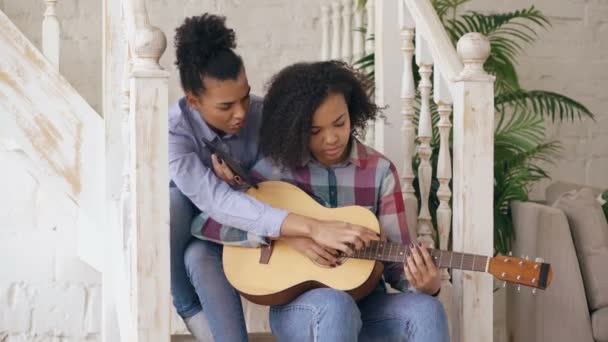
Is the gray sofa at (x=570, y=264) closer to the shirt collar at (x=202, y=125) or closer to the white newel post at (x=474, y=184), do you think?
the white newel post at (x=474, y=184)

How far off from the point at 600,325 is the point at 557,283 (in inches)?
7.9

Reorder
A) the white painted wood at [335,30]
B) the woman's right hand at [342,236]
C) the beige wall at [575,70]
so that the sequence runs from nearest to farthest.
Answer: the woman's right hand at [342,236]
the white painted wood at [335,30]
the beige wall at [575,70]

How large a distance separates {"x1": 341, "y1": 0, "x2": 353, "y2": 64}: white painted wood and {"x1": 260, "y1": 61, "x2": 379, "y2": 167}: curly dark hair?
1.38 meters

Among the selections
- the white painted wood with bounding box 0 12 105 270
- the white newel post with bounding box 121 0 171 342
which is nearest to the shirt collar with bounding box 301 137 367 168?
the white newel post with bounding box 121 0 171 342

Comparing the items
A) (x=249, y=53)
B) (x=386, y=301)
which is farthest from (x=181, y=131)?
(x=249, y=53)

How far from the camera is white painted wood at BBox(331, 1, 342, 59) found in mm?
4047

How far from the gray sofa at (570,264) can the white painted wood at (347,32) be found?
0.94 m

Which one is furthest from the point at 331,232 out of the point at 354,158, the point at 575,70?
the point at 575,70

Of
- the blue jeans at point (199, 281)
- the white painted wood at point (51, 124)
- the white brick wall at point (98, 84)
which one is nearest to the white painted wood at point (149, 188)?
the blue jeans at point (199, 281)

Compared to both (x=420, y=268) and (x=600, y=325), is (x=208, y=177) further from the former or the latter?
(x=600, y=325)

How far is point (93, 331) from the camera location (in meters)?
3.77

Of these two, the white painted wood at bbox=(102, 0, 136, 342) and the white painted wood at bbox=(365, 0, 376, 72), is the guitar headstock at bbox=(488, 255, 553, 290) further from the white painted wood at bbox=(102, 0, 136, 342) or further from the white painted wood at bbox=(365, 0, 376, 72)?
the white painted wood at bbox=(365, 0, 376, 72)

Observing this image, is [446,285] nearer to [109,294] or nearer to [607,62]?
[109,294]

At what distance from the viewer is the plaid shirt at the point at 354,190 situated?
7.90 ft
